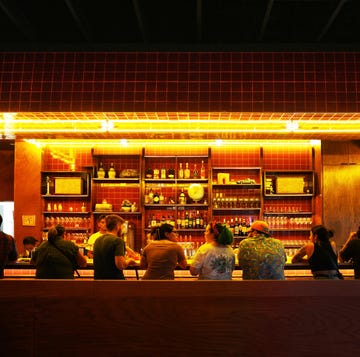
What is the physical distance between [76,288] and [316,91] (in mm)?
4585

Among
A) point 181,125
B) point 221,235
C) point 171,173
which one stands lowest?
point 221,235

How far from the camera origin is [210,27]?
8.57 meters

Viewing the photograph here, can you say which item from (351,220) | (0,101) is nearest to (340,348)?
(0,101)

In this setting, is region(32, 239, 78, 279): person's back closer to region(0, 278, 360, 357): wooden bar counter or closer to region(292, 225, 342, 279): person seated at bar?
region(0, 278, 360, 357): wooden bar counter

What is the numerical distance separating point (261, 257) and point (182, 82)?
304cm

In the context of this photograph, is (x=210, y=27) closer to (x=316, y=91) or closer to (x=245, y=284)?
(x=316, y=91)

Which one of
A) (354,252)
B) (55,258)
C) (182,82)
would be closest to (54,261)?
(55,258)

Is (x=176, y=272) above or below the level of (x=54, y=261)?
below

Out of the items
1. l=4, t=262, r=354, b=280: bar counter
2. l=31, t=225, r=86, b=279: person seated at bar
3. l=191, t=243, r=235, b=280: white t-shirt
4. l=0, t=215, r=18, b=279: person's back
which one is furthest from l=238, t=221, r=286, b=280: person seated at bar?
l=0, t=215, r=18, b=279: person's back

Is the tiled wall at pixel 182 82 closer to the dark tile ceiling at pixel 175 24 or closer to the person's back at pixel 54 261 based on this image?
the dark tile ceiling at pixel 175 24

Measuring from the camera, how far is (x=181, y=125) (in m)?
8.05

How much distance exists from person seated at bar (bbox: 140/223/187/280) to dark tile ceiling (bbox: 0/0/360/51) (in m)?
3.16

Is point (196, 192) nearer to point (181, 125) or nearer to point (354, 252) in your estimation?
point (181, 125)

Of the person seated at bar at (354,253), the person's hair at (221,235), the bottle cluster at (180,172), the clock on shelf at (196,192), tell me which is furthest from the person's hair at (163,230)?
the bottle cluster at (180,172)
